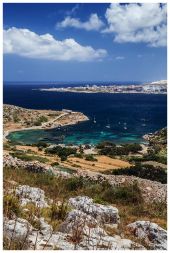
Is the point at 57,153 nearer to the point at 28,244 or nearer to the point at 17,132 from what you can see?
the point at 17,132

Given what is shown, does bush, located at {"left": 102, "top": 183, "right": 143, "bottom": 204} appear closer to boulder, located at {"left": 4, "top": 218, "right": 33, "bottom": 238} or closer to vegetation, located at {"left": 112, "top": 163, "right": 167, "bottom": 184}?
boulder, located at {"left": 4, "top": 218, "right": 33, "bottom": 238}

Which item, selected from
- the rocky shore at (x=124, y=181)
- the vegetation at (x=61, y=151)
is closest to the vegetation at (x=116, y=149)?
the vegetation at (x=61, y=151)

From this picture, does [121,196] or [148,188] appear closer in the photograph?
[121,196]

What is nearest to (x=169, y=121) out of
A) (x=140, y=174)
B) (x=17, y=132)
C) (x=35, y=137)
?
(x=140, y=174)

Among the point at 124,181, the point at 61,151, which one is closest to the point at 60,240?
the point at 124,181

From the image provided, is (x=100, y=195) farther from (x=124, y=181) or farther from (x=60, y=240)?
(x=124, y=181)

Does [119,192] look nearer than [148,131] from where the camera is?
Yes

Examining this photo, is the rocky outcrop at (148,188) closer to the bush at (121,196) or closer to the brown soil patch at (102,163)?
the bush at (121,196)

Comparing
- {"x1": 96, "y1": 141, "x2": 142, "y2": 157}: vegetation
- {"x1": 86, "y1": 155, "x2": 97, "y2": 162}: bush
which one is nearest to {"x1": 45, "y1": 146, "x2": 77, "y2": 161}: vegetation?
{"x1": 86, "y1": 155, "x2": 97, "y2": 162}: bush
